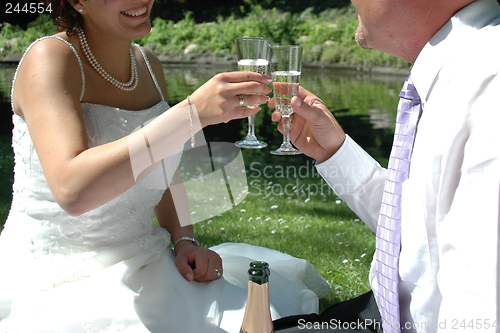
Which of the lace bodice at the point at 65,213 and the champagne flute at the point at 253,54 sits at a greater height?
the champagne flute at the point at 253,54

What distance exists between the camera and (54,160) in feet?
6.54

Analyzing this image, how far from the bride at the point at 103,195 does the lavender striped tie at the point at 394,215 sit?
543 mm

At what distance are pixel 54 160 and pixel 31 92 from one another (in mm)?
361

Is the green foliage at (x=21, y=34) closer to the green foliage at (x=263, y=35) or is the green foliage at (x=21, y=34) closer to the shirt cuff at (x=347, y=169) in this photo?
the green foliage at (x=263, y=35)

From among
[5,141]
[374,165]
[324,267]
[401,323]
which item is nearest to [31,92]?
[374,165]

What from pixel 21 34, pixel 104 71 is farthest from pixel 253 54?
pixel 21 34

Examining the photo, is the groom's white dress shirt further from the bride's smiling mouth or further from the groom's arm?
the bride's smiling mouth

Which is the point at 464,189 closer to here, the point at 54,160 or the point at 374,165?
the point at 374,165

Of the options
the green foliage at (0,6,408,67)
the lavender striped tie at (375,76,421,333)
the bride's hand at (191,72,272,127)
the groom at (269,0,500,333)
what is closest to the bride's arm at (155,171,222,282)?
the groom at (269,0,500,333)

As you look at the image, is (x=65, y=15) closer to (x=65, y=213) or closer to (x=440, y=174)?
(x=65, y=213)

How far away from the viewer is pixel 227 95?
72.4 inches

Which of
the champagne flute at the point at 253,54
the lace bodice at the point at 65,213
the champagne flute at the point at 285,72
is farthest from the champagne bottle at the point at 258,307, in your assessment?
the lace bodice at the point at 65,213

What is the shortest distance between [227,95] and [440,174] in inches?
33.1

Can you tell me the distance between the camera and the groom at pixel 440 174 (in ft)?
3.99
